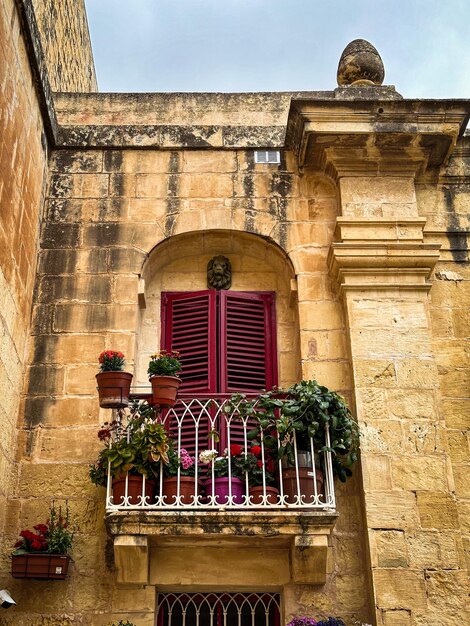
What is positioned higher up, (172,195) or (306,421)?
(172,195)

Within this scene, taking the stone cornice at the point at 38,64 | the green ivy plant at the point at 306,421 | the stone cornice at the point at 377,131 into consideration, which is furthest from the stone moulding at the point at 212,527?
the stone cornice at the point at 38,64

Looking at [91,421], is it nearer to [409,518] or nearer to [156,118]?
[409,518]

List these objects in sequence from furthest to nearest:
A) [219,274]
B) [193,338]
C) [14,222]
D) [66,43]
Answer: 1. [66,43]
2. [219,274]
3. [193,338]
4. [14,222]

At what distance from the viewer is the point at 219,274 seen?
8820mm

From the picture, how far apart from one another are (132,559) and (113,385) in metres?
1.40

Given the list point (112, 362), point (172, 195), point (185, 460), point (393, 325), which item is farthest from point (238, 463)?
point (172, 195)

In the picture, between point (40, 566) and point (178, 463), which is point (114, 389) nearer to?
point (178, 463)

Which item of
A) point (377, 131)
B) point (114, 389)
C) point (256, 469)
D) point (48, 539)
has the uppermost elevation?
point (377, 131)

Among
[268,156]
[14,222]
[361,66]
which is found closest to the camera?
[14,222]

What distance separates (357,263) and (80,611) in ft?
13.0

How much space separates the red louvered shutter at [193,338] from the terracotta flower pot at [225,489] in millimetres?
845

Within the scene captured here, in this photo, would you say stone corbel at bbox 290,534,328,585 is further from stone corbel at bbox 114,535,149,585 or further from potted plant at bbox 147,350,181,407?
potted plant at bbox 147,350,181,407

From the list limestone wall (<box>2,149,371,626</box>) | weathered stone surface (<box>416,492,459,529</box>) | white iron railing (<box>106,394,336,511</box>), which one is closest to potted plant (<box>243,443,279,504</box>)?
white iron railing (<box>106,394,336,511</box>)

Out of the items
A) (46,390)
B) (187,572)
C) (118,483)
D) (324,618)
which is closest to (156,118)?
(46,390)
